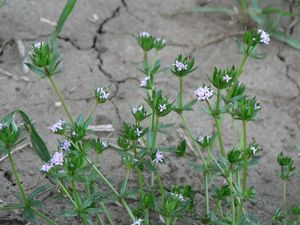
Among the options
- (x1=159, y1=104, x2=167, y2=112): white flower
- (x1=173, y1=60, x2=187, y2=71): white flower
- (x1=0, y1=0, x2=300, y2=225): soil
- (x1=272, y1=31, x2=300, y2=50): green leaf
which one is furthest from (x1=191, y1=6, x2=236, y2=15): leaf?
(x1=159, y1=104, x2=167, y2=112): white flower

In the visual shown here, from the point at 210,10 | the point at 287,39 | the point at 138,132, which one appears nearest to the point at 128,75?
the point at 210,10

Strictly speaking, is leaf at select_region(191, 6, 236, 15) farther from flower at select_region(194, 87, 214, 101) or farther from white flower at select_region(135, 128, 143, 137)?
white flower at select_region(135, 128, 143, 137)

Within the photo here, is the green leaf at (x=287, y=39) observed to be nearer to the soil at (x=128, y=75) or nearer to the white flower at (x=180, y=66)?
the soil at (x=128, y=75)

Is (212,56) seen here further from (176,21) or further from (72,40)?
(72,40)

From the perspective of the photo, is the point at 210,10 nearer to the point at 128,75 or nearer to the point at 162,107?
the point at 128,75

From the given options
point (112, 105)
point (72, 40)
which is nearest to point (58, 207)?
point (112, 105)

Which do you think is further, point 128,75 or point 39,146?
point 128,75

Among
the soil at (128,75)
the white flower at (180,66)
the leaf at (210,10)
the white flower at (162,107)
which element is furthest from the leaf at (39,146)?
the leaf at (210,10)
